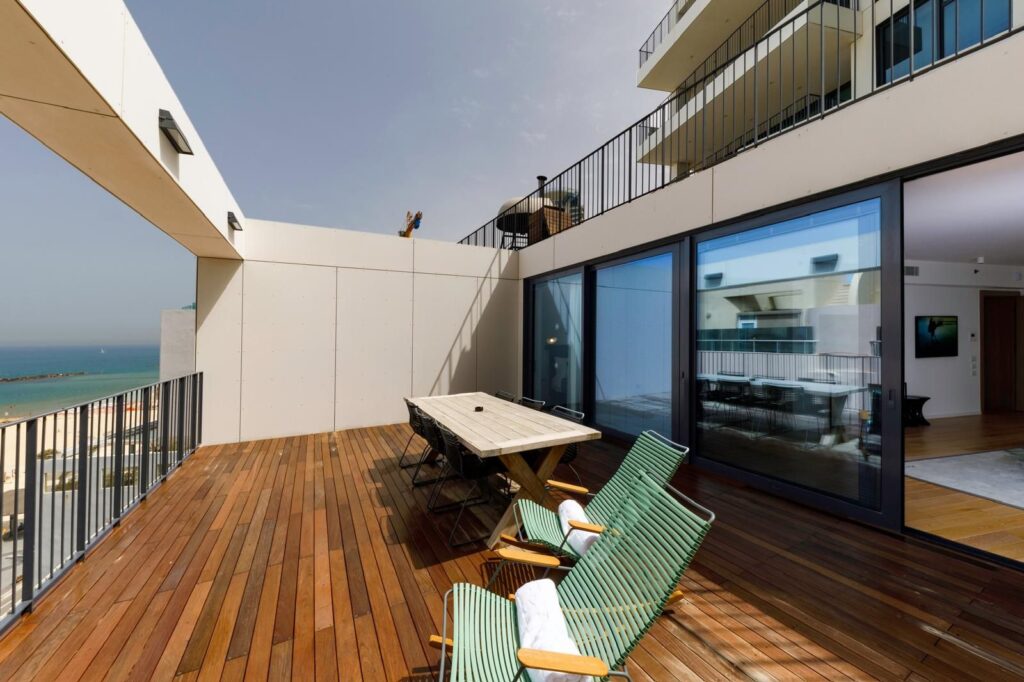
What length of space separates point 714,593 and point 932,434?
631 centimetres

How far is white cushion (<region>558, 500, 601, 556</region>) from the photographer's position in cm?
233

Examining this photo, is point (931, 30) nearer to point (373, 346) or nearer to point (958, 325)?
point (958, 325)

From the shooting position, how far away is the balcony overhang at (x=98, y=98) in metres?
1.64

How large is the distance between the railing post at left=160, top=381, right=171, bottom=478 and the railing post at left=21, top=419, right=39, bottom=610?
2.08 metres

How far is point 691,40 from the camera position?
10.2m

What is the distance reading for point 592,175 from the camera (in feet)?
21.2

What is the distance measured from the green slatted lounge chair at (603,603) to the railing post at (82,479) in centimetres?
281

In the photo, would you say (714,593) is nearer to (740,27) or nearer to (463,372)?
(463,372)

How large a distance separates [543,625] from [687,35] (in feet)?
43.4

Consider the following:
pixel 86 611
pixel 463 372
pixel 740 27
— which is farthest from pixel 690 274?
pixel 740 27

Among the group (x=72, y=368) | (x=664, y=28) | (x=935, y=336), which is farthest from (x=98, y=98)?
(x=72, y=368)

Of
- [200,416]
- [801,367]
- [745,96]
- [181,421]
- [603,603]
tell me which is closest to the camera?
[603,603]

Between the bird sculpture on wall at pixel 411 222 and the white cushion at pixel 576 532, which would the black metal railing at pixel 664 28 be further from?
the white cushion at pixel 576 532

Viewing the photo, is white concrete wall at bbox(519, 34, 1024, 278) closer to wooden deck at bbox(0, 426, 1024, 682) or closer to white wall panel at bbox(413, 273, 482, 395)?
wooden deck at bbox(0, 426, 1024, 682)
